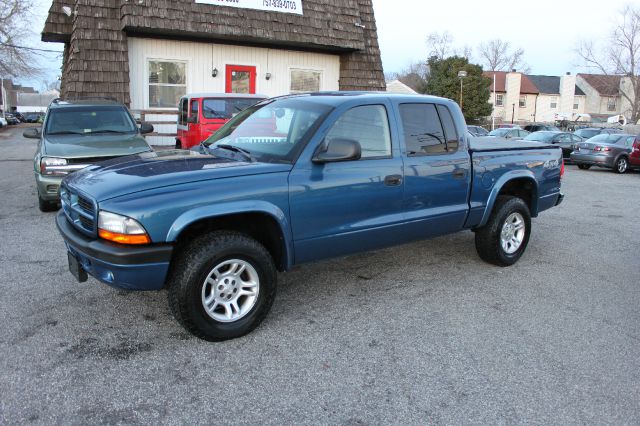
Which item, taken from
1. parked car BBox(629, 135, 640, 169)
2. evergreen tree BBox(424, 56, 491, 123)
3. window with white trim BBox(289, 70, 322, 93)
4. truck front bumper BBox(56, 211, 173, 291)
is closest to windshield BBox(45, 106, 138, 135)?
truck front bumper BBox(56, 211, 173, 291)

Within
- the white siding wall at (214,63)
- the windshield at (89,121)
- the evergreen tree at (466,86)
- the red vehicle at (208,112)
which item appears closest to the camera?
the windshield at (89,121)

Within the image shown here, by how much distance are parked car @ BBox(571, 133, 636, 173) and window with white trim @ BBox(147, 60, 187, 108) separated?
13276mm

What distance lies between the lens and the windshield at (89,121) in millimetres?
8211

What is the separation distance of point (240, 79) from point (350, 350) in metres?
12.2

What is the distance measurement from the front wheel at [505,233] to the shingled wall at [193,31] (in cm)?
989

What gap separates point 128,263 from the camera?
323 centimetres

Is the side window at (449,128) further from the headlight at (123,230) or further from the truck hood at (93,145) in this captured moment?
the truck hood at (93,145)

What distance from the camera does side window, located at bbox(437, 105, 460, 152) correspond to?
4.90m

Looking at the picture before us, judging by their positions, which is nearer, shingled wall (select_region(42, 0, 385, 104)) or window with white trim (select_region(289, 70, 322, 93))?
shingled wall (select_region(42, 0, 385, 104))

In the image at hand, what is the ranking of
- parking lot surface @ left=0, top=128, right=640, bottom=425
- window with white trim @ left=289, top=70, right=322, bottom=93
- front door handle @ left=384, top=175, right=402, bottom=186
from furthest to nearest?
window with white trim @ left=289, top=70, right=322, bottom=93
front door handle @ left=384, top=175, right=402, bottom=186
parking lot surface @ left=0, top=128, right=640, bottom=425

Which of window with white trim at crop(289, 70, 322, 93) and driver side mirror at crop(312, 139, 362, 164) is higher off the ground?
window with white trim at crop(289, 70, 322, 93)

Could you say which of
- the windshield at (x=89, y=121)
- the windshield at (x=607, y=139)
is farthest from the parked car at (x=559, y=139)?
the windshield at (x=89, y=121)

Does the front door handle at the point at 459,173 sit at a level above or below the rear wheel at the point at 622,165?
above

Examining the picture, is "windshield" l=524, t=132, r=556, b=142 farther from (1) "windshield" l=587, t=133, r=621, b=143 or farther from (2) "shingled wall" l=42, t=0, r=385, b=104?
(2) "shingled wall" l=42, t=0, r=385, b=104
